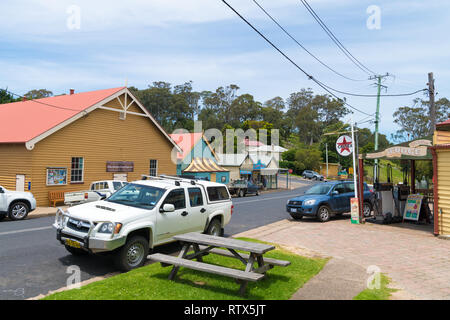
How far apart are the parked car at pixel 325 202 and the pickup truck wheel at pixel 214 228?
5.90 meters

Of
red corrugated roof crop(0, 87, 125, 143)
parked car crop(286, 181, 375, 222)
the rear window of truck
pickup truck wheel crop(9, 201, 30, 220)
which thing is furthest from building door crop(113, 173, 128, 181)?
the rear window of truck

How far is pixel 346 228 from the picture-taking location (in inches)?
505

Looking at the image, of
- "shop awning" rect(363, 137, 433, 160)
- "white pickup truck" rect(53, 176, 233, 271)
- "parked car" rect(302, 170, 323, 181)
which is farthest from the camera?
"parked car" rect(302, 170, 323, 181)

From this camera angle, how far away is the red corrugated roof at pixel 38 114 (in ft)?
63.9

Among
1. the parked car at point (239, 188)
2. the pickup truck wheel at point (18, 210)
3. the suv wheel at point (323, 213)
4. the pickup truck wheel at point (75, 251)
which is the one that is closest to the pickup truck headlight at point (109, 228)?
the pickup truck wheel at point (75, 251)

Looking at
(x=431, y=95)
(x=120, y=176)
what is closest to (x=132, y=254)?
(x=120, y=176)

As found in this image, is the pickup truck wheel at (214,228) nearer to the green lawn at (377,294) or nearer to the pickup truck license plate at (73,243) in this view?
the pickup truck license plate at (73,243)

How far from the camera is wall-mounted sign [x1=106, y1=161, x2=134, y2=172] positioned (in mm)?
22953

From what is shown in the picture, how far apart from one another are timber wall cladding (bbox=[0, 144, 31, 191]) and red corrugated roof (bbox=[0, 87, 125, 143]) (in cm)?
56

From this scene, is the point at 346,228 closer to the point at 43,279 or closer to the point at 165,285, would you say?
the point at 165,285

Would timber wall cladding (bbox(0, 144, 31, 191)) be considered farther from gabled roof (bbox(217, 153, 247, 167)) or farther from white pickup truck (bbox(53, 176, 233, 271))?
gabled roof (bbox(217, 153, 247, 167))
